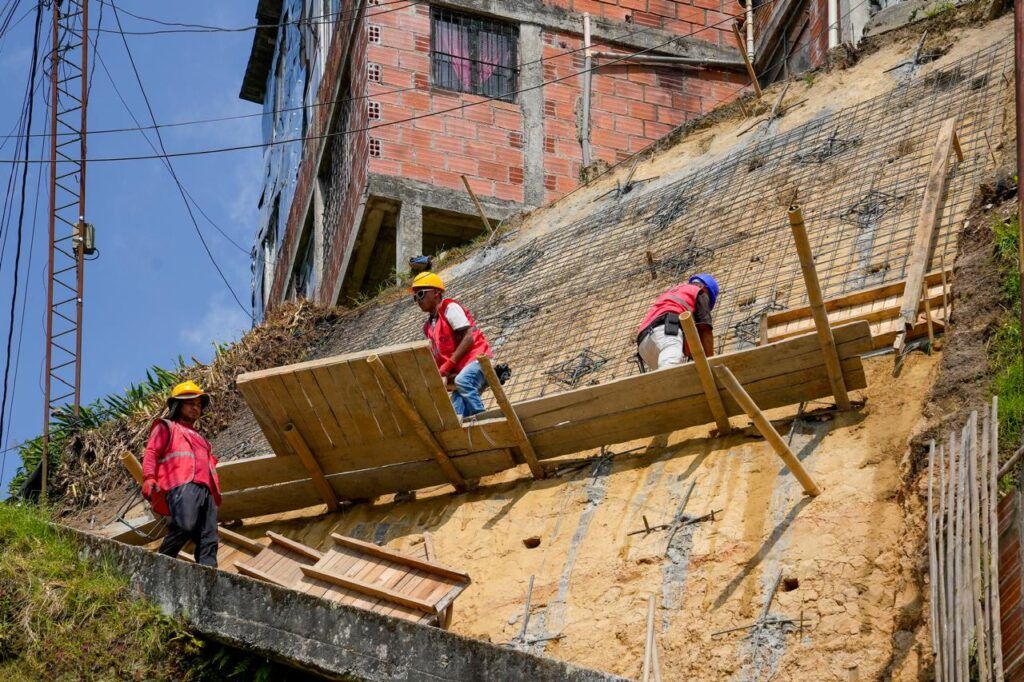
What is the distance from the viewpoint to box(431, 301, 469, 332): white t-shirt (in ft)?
31.8

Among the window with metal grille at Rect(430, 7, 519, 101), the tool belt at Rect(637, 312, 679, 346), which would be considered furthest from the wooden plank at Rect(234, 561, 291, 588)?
the window with metal grille at Rect(430, 7, 519, 101)

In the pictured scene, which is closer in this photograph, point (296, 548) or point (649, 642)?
point (649, 642)

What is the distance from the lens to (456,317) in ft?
31.9

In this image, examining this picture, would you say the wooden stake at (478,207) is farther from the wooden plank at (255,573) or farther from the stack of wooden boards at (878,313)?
the wooden plank at (255,573)

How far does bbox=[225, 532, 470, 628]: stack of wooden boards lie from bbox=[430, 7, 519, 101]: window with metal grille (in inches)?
469

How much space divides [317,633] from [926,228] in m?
5.45

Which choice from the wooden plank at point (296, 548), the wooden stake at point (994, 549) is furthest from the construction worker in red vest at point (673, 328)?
the wooden stake at point (994, 549)

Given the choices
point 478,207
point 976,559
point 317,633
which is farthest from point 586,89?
point 976,559

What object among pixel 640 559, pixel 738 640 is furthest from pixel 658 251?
pixel 738 640

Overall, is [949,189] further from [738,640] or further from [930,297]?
[738,640]

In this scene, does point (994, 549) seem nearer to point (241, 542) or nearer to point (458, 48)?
point (241, 542)

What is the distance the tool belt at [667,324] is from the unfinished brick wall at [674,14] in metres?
11.2

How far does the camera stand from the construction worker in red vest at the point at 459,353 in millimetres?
9594

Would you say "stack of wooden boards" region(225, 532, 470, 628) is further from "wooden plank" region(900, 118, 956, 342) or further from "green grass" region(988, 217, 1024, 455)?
"wooden plank" region(900, 118, 956, 342)
